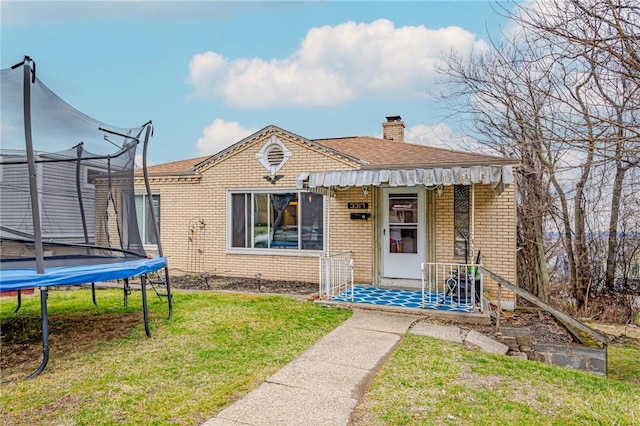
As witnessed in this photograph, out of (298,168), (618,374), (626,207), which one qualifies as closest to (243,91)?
(298,168)

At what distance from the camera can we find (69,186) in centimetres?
693

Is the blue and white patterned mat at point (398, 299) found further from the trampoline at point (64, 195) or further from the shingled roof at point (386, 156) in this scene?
the trampoline at point (64, 195)

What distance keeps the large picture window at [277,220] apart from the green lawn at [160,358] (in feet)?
7.91

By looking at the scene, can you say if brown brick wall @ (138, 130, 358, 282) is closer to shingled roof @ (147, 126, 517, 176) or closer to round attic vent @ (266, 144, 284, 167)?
round attic vent @ (266, 144, 284, 167)

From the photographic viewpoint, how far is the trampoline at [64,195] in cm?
477

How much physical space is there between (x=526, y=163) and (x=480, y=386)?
969 centimetres

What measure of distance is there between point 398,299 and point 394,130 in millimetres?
6898

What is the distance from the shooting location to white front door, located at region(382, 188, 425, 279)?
919 centimetres

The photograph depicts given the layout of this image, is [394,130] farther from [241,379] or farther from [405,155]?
[241,379]

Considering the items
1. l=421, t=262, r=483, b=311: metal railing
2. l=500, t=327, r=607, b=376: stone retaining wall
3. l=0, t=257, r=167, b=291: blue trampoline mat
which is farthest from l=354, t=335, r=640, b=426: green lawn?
l=0, t=257, r=167, b=291: blue trampoline mat

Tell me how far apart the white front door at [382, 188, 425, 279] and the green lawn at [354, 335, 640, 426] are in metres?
3.96

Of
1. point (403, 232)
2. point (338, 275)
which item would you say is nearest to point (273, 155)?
point (338, 275)

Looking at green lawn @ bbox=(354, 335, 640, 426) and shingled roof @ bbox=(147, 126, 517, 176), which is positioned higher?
shingled roof @ bbox=(147, 126, 517, 176)

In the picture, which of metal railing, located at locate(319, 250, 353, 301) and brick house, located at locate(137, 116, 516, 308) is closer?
brick house, located at locate(137, 116, 516, 308)
